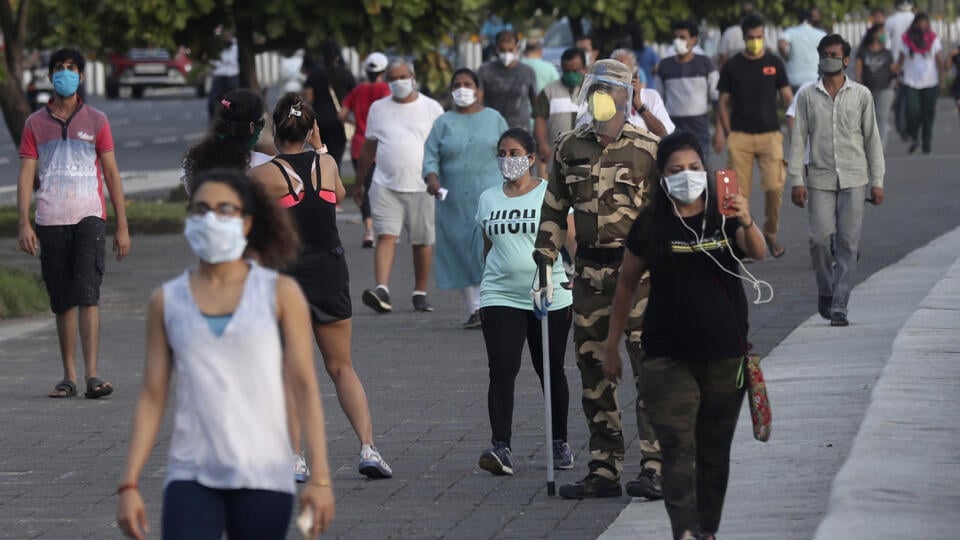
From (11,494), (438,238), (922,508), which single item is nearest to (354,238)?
(438,238)

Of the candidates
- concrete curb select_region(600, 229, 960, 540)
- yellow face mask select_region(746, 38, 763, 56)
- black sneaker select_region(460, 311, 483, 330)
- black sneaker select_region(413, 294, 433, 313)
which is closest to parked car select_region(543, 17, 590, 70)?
yellow face mask select_region(746, 38, 763, 56)

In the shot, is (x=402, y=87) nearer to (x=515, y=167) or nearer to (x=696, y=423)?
(x=515, y=167)

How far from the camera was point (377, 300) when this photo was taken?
1387 cm

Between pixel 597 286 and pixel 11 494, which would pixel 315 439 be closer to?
pixel 597 286

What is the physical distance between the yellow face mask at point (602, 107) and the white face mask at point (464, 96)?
4.78m

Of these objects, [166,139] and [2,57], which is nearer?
[2,57]

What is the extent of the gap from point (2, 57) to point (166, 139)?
52.7ft

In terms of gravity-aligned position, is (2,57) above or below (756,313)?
above

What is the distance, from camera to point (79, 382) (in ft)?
37.2

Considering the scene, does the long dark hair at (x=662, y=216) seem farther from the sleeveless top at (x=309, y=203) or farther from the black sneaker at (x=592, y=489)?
the sleeveless top at (x=309, y=203)

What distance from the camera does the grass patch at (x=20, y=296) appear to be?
47.0 ft

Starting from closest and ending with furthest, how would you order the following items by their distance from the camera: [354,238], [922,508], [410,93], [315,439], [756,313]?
[315,439]
[922,508]
[756,313]
[410,93]
[354,238]

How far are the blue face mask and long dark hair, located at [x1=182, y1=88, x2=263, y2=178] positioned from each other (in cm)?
259

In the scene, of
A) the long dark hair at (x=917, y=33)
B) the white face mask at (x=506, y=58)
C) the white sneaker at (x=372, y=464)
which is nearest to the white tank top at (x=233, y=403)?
the white sneaker at (x=372, y=464)
